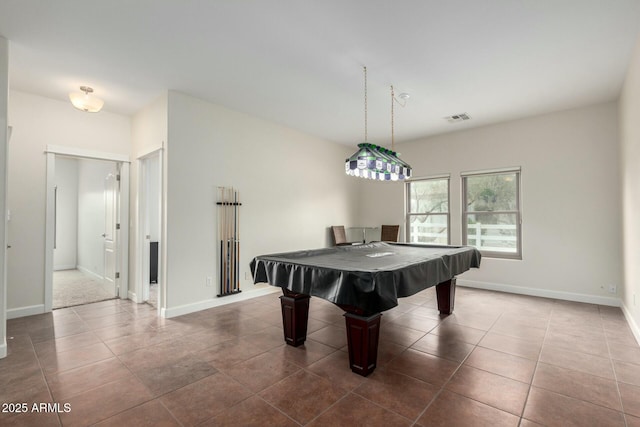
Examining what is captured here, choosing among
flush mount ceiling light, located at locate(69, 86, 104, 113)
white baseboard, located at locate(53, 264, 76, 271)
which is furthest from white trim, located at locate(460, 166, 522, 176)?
white baseboard, located at locate(53, 264, 76, 271)

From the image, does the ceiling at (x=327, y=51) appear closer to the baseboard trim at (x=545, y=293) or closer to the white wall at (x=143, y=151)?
the white wall at (x=143, y=151)

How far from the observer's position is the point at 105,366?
2.49 meters

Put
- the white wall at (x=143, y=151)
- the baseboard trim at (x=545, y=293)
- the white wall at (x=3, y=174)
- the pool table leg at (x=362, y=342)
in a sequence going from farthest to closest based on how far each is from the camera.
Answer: the baseboard trim at (x=545, y=293) → the white wall at (x=143, y=151) → the white wall at (x=3, y=174) → the pool table leg at (x=362, y=342)

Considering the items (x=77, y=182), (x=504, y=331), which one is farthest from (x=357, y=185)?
(x=77, y=182)

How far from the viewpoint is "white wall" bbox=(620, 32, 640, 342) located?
117 inches

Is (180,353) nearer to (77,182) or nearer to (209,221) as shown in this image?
(209,221)

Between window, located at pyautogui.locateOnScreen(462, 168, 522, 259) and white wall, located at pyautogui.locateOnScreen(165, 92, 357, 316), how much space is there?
253 centimetres

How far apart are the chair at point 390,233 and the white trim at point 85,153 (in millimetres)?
4718

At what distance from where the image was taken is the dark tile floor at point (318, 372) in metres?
1.87

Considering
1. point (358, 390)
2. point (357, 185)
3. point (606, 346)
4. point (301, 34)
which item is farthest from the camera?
point (357, 185)

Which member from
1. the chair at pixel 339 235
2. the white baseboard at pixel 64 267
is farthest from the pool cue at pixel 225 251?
the white baseboard at pixel 64 267

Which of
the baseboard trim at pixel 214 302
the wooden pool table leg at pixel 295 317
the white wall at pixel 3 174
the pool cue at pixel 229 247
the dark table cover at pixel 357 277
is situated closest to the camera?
the dark table cover at pixel 357 277

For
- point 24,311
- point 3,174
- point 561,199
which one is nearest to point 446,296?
point 561,199

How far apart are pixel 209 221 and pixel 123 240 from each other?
5.02 feet
